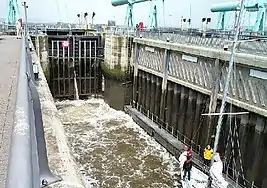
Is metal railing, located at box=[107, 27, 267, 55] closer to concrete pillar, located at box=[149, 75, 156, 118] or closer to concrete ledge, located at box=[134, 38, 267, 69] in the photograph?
concrete ledge, located at box=[134, 38, 267, 69]

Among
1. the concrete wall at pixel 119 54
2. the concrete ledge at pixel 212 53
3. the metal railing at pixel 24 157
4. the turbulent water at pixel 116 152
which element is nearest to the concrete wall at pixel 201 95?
the concrete ledge at pixel 212 53

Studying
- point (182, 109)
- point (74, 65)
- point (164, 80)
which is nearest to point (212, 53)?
point (182, 109)

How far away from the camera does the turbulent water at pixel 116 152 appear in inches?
525

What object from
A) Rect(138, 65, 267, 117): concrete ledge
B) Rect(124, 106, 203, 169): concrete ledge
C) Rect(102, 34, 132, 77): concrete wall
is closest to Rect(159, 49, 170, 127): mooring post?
Rect(138, 65, 267, 117): concrete ledge

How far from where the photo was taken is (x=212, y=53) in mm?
13375

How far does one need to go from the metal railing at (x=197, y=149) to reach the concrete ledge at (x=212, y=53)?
4428mm

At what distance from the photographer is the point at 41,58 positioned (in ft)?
77.8

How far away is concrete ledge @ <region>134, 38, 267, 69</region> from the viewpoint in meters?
10.7

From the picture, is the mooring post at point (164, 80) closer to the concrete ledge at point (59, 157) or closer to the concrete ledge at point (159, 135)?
the concrete ledge at point (159, 135)

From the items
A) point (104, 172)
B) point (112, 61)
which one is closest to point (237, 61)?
point (104, 172)

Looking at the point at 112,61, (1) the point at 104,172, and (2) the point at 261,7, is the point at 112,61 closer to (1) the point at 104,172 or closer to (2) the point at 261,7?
(1) the point at 104,172

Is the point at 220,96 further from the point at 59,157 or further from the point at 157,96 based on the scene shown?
the point at 59,157

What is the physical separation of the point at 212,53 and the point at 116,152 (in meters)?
7.43

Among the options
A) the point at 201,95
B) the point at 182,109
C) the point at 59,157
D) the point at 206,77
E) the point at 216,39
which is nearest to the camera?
the point at 59,157
